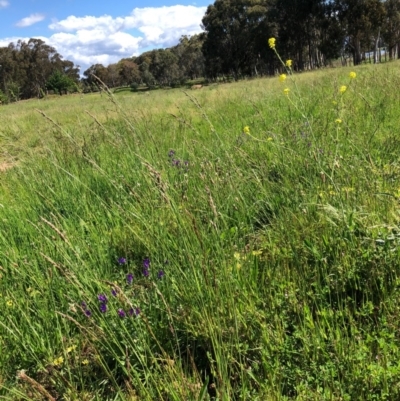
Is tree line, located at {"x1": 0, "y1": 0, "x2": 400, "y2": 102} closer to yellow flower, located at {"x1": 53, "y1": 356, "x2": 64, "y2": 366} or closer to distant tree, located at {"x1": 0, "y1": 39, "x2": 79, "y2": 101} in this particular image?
distant tree, located at {"x1": 0, "y1": 39, "x2": 79, "y2": 101}

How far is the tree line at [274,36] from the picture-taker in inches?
1432

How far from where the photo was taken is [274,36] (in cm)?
4053

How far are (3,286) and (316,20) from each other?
43508mm

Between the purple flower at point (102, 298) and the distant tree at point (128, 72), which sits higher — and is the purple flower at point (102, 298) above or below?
below

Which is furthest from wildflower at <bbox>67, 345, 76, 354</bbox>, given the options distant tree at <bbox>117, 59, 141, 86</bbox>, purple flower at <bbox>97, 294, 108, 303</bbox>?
distant tree at <bbox>117, 59, 141, 86</bbox>

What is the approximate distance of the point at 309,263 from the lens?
1812mm

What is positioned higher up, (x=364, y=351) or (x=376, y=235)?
(x=376, y=235)

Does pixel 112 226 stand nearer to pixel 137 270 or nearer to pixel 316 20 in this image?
pixel 137 270

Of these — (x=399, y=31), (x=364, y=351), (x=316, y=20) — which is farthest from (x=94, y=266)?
(x=399, y=31)

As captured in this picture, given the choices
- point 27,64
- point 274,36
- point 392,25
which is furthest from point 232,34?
point 27,64

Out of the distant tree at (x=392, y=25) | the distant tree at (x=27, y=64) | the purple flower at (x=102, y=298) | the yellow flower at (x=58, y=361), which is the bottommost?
the yellow flower at (x=58, y=361)

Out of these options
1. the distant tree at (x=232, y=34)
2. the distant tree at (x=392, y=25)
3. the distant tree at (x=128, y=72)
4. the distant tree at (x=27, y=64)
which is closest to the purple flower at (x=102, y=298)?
the distant tree at (x=232, y=34)

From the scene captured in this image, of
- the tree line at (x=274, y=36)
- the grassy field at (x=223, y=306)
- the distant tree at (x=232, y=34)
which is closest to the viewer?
the grassy field at (x=223, y=306)

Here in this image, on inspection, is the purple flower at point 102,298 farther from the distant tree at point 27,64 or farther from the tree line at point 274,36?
the distant tree at point 27,64
